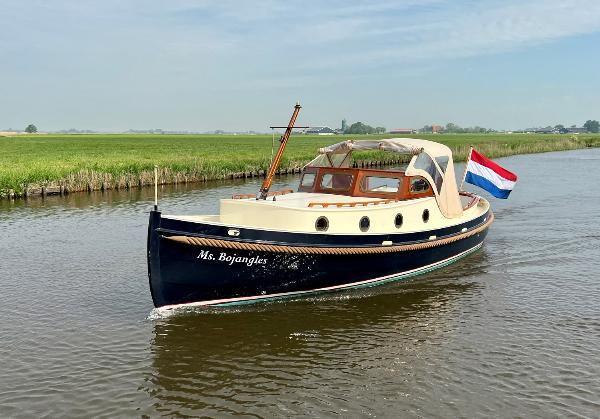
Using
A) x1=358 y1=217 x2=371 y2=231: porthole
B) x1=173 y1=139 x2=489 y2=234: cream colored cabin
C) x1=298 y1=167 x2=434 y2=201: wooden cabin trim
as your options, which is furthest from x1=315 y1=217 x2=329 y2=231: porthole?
x1=298 y1=167 x2=434 y2=201: wooden cabin trim

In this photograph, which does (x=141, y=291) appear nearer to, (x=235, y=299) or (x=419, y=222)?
(x=235, y=299)

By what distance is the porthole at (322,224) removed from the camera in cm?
1398

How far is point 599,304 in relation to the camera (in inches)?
551

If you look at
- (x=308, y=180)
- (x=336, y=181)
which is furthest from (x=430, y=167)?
(x=308, y=180)

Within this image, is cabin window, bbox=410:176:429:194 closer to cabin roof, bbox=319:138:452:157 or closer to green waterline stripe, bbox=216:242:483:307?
cabin roof, bbox=319:138:452:157

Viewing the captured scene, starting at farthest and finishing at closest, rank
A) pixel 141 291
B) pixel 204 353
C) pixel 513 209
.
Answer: pixel 513 209, pixel 141 291, pixel 204 353

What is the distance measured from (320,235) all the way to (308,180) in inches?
185

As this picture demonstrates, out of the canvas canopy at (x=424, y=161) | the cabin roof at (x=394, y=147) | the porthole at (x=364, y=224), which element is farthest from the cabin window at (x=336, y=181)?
the porthole at (x=364, y=224)

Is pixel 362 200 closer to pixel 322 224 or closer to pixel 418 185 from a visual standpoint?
pixel 418 185

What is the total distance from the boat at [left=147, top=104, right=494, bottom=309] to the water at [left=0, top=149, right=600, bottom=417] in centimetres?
57

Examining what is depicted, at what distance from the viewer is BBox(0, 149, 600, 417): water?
9.20 meters

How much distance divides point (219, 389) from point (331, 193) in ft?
29.1

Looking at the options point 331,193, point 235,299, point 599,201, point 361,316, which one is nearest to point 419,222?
point 331,193

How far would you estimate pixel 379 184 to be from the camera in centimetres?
1720
